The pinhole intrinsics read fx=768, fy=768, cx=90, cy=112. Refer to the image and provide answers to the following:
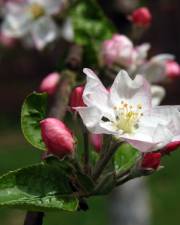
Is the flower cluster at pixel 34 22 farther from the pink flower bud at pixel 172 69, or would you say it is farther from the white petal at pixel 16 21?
the pink flower bud at pixel 172 69

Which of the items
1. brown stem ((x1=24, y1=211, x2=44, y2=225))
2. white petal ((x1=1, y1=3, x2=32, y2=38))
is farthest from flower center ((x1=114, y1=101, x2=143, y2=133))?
white petal ((x1=1, y1=3, x2=32, y2=38))

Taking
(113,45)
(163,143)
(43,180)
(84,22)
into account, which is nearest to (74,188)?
(43,180)

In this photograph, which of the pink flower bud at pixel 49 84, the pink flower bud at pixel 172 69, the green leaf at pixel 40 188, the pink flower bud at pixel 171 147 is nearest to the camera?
the green leaf at pixel 40 188

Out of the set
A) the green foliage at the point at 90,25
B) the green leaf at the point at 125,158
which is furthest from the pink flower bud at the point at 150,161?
the green foliage at the point at 90,25

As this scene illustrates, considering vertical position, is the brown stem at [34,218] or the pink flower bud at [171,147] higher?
the pink flower bud at [171,147]

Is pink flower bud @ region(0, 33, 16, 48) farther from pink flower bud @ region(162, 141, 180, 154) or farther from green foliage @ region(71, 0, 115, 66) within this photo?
pink flower bud @ region(162, 141, 180, 154)

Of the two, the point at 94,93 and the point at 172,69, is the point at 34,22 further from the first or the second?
the point at 94,93
